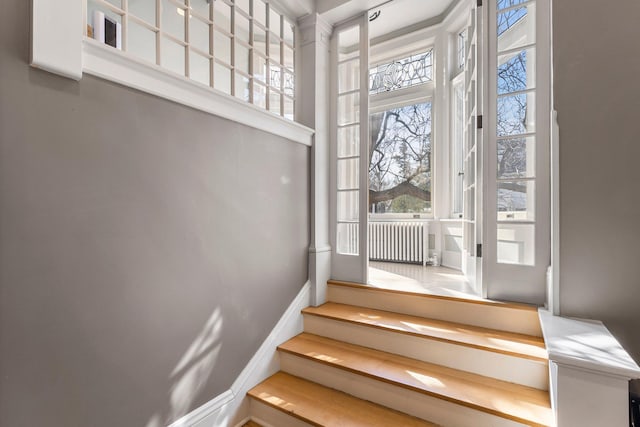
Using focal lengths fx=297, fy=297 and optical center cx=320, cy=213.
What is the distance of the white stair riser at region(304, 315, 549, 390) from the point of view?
157 cm

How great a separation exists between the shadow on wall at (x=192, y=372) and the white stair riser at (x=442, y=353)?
0.85 meters

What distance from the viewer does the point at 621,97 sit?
146 cm

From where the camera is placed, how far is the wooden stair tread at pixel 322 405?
1.58 m

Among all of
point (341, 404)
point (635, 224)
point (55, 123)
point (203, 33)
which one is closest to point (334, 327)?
point (341, 404)

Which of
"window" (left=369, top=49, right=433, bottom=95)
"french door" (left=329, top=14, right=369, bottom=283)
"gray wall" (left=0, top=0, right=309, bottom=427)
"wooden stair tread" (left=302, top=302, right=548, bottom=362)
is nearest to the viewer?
"gray wall" (left=0, top=0, right=309, bottom=427)

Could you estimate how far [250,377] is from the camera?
1.90 m

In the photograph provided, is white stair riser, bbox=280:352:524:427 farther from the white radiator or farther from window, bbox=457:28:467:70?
window, bbox=457:28:467:70

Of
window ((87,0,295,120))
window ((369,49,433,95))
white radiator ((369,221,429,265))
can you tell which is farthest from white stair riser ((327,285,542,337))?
window ((369,49,433,95))

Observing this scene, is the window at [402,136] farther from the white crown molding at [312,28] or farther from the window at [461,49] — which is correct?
the white crown molding at [312,28]

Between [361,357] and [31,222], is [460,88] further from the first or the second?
[31,222]

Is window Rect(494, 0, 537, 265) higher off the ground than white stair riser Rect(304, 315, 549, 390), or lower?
higher

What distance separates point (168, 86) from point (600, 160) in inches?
86.7

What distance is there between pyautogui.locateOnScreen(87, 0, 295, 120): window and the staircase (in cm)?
175

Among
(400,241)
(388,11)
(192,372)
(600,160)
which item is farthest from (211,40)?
(400,241)
